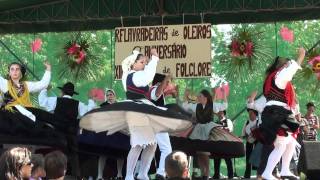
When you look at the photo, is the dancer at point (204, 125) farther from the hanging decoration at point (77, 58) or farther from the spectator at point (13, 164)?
the spectator at point (13, 164)

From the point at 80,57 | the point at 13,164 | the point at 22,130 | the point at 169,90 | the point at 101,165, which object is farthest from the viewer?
the point at 80,57

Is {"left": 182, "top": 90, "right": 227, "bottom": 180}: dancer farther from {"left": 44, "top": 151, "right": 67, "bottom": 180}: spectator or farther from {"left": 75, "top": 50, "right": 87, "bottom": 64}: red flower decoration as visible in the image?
{"left": 44, "top": 151, "right": 67, "bottom": 180}: spectator

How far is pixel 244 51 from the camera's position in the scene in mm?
11188

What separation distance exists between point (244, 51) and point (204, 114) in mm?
2694

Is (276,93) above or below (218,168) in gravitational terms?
above

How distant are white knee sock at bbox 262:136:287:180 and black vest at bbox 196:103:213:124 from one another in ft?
5.19

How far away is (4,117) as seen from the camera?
806 cm

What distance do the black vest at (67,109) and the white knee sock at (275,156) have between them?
9.53ft

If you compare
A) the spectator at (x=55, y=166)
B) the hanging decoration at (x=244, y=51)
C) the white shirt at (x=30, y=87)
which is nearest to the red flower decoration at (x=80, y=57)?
the hanging decoration at (x=244, y=51)

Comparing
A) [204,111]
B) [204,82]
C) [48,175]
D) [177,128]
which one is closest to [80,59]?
[204,111]

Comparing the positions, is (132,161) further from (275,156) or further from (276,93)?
(276,93)

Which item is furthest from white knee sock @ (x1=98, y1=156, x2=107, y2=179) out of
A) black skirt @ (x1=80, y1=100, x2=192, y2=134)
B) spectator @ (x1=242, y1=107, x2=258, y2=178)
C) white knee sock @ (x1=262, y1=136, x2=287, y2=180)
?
white knee sock @ (x1=262, y1=136, x2=287, y2=180)

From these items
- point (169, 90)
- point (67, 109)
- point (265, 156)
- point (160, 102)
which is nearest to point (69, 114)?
point (67, 109)

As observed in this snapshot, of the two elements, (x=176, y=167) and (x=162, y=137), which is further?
(x=162, y=137)
